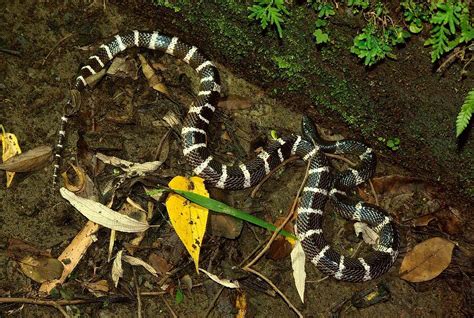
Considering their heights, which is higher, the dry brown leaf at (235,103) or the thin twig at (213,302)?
the dry brown leaf at (235,103)

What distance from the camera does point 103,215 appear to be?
5.58m

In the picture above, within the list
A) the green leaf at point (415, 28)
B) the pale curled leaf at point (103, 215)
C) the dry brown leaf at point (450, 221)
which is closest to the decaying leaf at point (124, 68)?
the pale curled leaf at point (103, 215)

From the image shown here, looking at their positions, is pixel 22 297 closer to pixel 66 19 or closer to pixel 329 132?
pixel 66 19

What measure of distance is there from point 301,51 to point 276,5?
2.45 feet

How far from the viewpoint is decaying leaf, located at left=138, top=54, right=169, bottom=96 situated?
258 inches

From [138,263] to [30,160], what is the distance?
66.5 inches

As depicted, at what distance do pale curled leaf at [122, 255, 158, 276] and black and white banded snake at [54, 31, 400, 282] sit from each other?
A: 1.25 m

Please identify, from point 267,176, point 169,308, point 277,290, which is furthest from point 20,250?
point 267,176

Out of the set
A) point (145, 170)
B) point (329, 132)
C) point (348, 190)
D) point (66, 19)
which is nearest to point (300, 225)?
point (348, 190)

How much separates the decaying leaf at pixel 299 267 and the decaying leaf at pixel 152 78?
8.52 feet

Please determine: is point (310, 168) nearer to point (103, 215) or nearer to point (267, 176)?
point (267, 176)

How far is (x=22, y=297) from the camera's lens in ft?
17.2

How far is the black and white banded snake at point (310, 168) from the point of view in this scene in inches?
239

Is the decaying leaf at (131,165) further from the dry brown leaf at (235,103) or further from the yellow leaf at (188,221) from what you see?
the dry brown leaf at (235,103)
